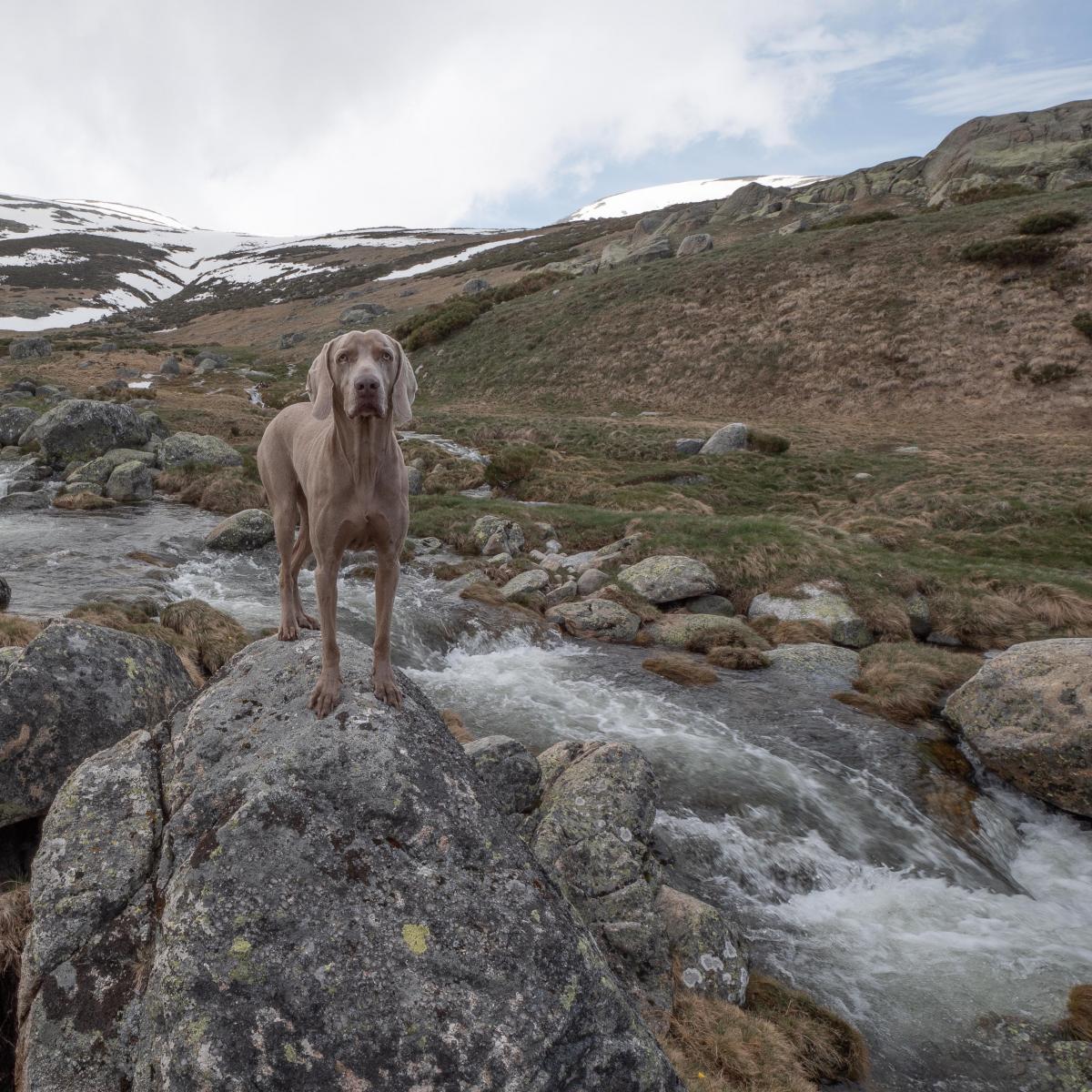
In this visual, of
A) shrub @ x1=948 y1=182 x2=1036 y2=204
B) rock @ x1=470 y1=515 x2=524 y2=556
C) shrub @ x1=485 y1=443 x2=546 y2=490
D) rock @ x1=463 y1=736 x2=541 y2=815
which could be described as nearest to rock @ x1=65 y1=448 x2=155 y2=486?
shrub @ x1=485 y1=443 x2=546 y2=490

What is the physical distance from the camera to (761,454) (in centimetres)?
3206

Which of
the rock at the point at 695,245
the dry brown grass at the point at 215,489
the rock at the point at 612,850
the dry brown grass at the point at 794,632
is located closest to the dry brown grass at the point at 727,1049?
the rock at the point at 612,850

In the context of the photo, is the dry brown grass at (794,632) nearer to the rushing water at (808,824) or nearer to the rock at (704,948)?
the rushing water at (808,824)

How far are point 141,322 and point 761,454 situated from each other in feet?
359

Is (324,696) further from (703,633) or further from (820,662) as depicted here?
(820,662)

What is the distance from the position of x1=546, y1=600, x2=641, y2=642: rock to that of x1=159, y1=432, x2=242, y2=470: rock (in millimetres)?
17265

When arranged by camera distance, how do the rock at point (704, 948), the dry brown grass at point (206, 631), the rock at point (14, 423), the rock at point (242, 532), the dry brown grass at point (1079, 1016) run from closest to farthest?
1. the rock at point (704, 948)
2. the dry brown grass at point (1079, 1016)
3. the dry brown grass at point (206, 631)
4. the rock at point (242, 532)
5. the rock at point (14, 423)

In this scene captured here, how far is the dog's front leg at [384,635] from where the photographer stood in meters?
5.43

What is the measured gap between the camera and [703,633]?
16.4m

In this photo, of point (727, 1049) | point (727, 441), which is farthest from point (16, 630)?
point (727, 441)

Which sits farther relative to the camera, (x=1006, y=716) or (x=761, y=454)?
(x=761, y=454)

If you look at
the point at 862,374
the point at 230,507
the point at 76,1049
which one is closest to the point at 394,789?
the point at 76,1049

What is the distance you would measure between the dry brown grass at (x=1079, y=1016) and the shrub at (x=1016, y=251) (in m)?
50.0

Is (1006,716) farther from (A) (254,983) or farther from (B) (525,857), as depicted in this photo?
(A) (254,983)
